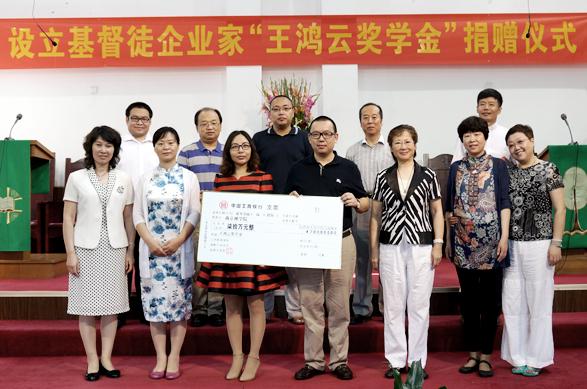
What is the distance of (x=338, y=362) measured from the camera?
118 inches

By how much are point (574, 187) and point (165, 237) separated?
323 centimetres

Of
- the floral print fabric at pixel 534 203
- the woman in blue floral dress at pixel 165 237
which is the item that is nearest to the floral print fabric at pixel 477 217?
the floral print fabric at pixel 534 203

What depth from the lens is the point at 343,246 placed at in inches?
115

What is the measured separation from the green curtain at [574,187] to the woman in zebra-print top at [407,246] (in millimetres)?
2010

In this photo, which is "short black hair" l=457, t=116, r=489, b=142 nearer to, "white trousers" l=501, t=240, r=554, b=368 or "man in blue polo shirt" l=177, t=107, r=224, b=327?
"white trousers" l=501, t=240, r=554, b=368

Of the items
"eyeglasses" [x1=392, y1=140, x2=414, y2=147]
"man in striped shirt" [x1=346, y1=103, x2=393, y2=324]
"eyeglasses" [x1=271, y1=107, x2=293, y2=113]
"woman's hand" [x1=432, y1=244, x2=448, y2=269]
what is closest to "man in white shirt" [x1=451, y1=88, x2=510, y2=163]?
"man in striped shirt" [x1=346, y1=103, x2=393, y2=324]

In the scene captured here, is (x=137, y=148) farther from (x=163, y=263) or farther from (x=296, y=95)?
(x=296, y=95)

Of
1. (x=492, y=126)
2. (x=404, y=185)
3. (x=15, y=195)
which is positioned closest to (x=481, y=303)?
(x=404, y=185)

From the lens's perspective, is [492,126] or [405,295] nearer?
[405,295]

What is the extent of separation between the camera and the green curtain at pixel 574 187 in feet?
14.6

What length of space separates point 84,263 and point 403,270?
1608 mm

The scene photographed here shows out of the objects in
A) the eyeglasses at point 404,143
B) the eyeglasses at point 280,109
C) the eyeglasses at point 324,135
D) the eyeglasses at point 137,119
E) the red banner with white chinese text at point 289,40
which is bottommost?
the eyeglasses at point 404,143

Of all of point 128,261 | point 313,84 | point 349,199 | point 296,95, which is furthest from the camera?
point 313,84

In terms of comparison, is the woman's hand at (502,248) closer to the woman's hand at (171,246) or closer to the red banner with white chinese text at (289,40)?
the woman's hand at (171,246)
